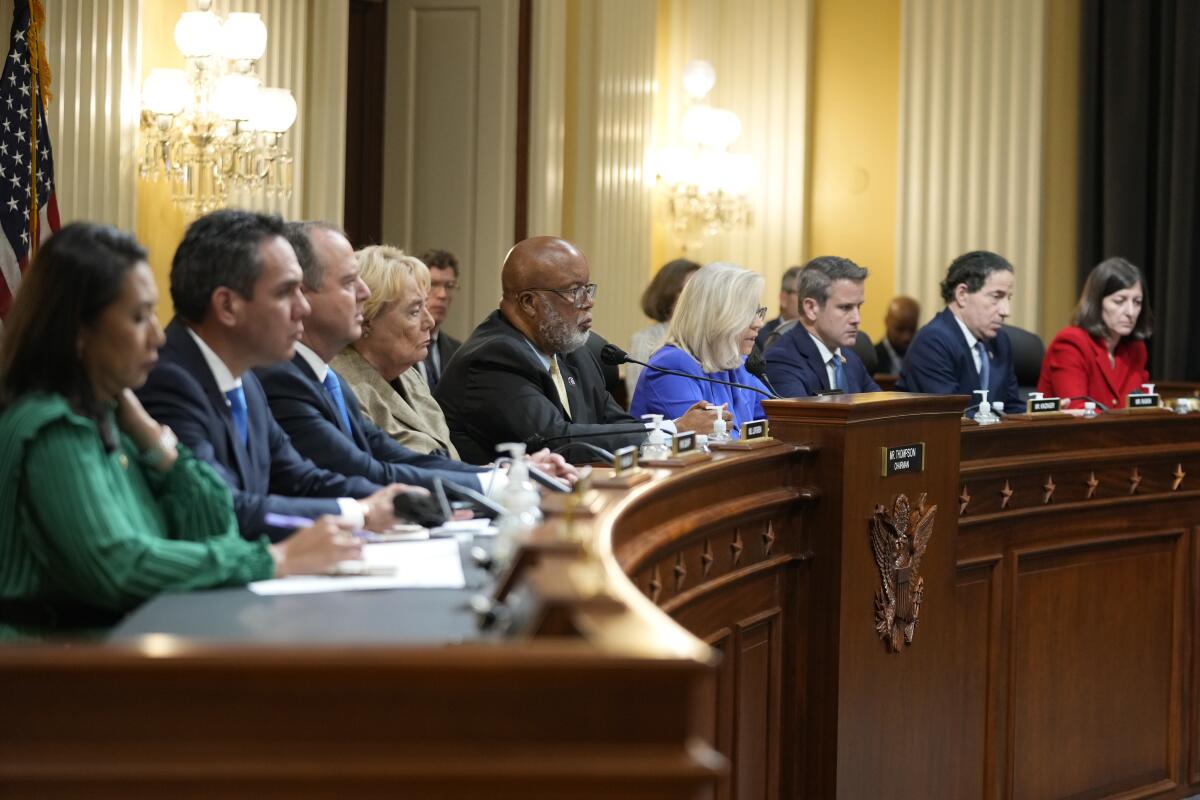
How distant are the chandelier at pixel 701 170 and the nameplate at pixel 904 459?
5.62m

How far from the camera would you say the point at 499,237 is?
812cm

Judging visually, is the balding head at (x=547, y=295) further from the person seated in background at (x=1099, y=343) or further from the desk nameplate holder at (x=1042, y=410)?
the person seated in background at (x=1099, y=343)

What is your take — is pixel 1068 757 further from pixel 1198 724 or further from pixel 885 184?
pixel 885 184

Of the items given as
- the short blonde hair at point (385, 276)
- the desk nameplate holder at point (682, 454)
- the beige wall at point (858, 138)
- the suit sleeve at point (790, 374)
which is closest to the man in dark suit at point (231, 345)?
the desk nameplate holder at point (682, 454)

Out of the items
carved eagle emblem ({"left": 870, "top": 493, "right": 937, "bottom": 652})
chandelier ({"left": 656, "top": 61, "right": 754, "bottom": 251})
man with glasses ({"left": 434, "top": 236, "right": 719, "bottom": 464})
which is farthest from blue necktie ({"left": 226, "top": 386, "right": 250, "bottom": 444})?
chandelier ({"left": 656, "top": 61, "right": 754, "bottom": 251})

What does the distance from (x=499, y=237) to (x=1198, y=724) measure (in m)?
4.47

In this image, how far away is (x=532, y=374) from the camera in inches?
170

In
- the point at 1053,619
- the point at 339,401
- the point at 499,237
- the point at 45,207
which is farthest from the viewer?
the point at 499,237

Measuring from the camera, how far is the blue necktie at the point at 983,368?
569cm

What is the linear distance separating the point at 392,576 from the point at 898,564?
168cm

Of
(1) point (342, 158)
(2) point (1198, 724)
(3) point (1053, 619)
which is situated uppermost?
(1) point (342, 158)

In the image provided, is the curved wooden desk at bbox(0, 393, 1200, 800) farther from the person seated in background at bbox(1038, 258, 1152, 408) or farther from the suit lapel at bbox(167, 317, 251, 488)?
the person seated in background at bbox(1038, 258, 1152, 408)

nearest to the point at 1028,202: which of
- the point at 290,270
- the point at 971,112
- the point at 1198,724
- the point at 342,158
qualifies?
the point at 971,112

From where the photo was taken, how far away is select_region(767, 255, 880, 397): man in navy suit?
5148mm
